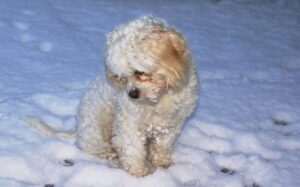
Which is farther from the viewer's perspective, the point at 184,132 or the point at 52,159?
the point at 184,132

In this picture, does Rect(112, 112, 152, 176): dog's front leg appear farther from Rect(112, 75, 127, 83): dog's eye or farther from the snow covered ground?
Rect(112, 75, 127, 83): dog's eye

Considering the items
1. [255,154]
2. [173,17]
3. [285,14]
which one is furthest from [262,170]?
[285,14]

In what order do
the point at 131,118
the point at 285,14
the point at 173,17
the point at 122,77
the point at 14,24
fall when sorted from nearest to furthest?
1. the point at 122,77
2. the point at 131,118
3. the point at 14,24
4. the point at 173,17
5. the point at 285,14

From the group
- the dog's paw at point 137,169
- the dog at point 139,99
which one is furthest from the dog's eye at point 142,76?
the dog's paw at point 137,169

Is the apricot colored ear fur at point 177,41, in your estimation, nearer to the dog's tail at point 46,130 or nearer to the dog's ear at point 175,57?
the dog's ear at point 175,57

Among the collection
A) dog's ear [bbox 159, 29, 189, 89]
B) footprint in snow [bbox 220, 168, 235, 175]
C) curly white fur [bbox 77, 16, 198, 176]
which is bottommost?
footprint in snow [bbox 220, 168, 235, 175]

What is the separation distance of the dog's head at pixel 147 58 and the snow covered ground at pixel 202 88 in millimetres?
855

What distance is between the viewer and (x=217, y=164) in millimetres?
4367

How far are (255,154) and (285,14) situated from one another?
4.51 meters

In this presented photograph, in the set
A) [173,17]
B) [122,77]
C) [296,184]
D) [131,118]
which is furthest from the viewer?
[173,17]

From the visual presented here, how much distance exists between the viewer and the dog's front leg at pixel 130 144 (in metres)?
3.83

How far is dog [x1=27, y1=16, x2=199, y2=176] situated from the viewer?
3.45m

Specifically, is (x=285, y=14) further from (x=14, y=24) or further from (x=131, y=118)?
(x=131, y=118)

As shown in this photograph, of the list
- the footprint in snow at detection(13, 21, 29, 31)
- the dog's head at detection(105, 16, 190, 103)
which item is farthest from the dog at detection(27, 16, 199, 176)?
the footprint in snow at detection(13, 21, 29, 31)
